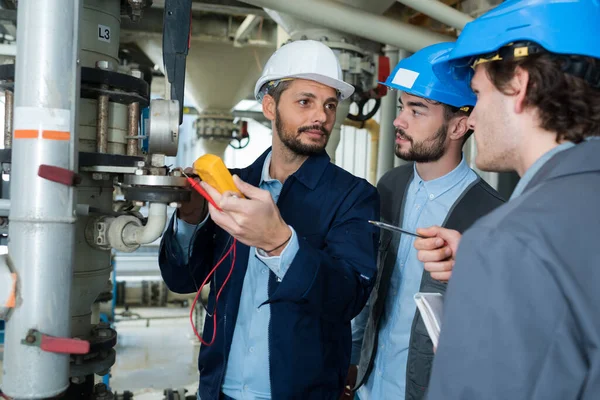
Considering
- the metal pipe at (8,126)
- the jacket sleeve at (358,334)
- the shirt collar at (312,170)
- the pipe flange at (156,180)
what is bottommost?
the jacket sleeve at (358,334)

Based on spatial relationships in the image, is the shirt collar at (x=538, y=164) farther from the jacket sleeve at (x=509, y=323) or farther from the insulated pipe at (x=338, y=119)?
the insulated pipe at (x=338, y=119)

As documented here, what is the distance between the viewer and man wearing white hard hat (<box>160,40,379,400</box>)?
125 cm

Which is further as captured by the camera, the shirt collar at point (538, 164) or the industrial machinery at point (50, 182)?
the industrial machinery at point (50, 182)

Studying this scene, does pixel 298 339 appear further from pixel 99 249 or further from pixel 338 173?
pixel 99 249

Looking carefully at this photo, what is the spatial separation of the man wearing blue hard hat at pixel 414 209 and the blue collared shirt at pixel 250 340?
386 millimetres

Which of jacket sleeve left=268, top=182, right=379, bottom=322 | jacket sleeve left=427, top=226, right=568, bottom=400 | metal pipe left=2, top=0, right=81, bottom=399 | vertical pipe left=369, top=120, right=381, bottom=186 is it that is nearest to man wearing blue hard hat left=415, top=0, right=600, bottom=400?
jacket sleeve left=427, top=226, right=568, bottom=400

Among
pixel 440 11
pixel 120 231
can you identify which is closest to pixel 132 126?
pixel 120 231

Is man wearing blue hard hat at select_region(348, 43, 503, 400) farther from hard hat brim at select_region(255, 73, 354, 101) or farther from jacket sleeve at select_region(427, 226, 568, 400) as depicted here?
jacket sleeve at select_region(427, 226, 568, 400)

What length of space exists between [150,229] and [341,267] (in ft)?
1.38

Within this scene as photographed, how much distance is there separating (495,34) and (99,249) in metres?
1.12

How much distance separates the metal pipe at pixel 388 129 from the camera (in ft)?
12.4

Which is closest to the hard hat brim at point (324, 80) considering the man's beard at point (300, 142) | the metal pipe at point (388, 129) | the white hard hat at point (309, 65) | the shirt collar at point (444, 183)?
the white hard hat at point (309, 65)

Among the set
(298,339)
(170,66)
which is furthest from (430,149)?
(170,66)

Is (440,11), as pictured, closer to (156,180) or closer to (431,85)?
(431,85)
